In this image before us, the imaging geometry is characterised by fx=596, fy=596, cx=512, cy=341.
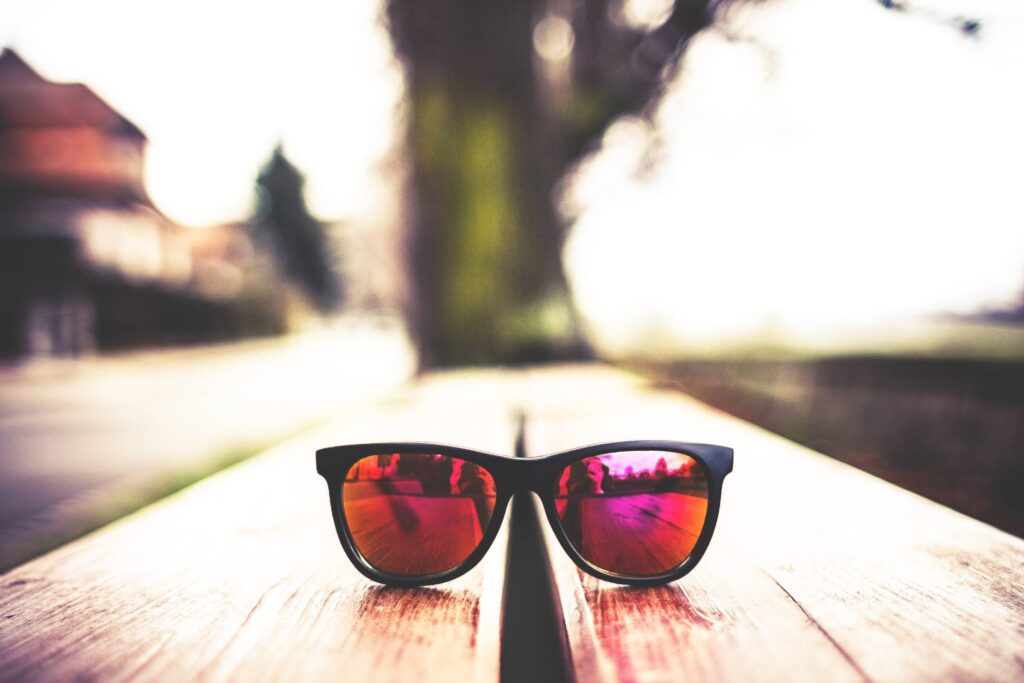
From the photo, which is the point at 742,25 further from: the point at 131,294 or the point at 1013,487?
the point at 131,294

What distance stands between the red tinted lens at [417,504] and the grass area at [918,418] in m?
2.31

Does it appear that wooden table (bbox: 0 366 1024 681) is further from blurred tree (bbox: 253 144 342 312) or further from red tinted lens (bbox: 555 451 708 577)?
blurred tree (bbox: 253 144 342 312)

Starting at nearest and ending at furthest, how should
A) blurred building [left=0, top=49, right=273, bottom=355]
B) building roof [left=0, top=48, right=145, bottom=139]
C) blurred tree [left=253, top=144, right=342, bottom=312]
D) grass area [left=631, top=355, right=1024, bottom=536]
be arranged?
1. grass area [left=631, top=355, right=1024, bottom=536]
2. building roof [left=0, top=48, right=145, bottom=139]
3. blurred building [left=0, top=49, right=273, bottom=355]
4. blurred tree [left=253, top=144, right=342, bottom=312]

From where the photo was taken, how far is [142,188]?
23891 millimetres

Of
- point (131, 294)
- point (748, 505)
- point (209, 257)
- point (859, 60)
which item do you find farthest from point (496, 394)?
point (209, 257)

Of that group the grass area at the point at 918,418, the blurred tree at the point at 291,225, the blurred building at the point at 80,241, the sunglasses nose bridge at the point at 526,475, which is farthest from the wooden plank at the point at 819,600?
the blurred tree at the point at 291,225

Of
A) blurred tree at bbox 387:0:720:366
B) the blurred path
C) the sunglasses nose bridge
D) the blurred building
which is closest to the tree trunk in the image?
blurred tree at bbox 387:0:720:366

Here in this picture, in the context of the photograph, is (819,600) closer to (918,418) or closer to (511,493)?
(511,493)

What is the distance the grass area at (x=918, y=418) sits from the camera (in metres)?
3.04

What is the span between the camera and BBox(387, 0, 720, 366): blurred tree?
3988 mm

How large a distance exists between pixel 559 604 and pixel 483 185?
12.1 feet

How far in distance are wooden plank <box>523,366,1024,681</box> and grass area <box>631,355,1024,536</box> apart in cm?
199

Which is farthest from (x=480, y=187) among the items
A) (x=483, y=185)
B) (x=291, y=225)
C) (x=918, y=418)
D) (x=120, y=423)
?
(x=291, y=225)

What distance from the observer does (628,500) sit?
2.68 feet
